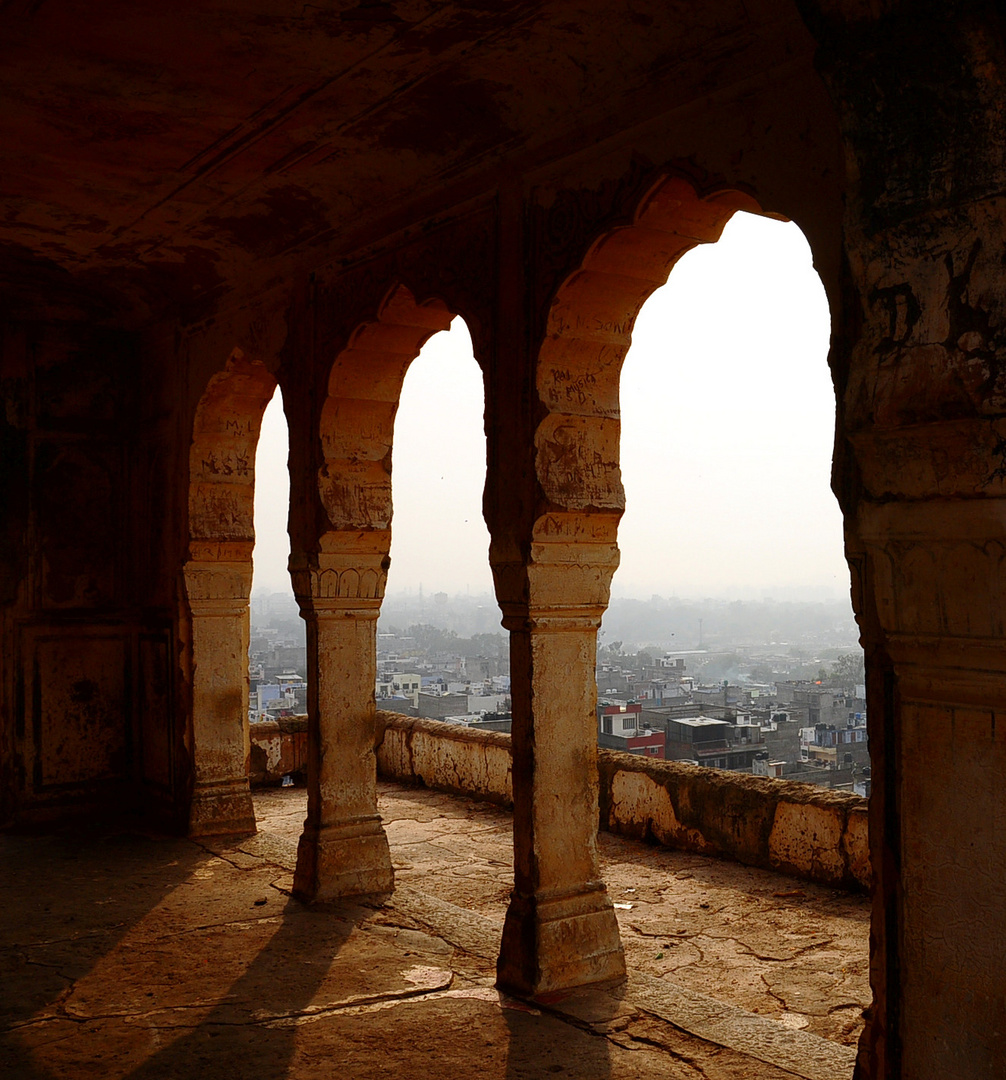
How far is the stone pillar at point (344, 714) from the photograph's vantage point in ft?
21.1

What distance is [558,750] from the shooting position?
5008 mm

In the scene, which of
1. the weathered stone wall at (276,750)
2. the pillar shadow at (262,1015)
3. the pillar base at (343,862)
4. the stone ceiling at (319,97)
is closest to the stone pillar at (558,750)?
the pillar shadow at (262,1015)

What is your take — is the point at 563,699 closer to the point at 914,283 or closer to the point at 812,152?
the point at 812,152

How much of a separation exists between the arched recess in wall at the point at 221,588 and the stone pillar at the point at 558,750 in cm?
360

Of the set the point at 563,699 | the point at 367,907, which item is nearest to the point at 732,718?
the point at 367,907

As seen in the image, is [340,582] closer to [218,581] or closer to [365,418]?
[365,418]

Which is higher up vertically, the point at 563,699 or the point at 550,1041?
the point at 563,699

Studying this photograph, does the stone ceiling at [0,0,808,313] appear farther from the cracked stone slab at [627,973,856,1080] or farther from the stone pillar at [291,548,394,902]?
the cracked stone slab at [627,973,856,1080]

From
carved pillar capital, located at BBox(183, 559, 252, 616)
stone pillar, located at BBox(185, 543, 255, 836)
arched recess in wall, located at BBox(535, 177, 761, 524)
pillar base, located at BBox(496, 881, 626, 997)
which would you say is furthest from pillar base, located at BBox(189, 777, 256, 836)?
arched recess in wall, located at BBox(535, 177, 761, 524)

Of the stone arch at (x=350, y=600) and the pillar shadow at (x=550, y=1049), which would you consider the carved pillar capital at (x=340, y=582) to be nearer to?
the stone arch at (x=350, y=600)

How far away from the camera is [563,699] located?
5.04 meters

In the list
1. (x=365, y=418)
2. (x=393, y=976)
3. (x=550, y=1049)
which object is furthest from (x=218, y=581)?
(x=550, y=1049)

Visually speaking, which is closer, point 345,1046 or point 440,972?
point 345,1046

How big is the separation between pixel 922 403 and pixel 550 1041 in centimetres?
298
